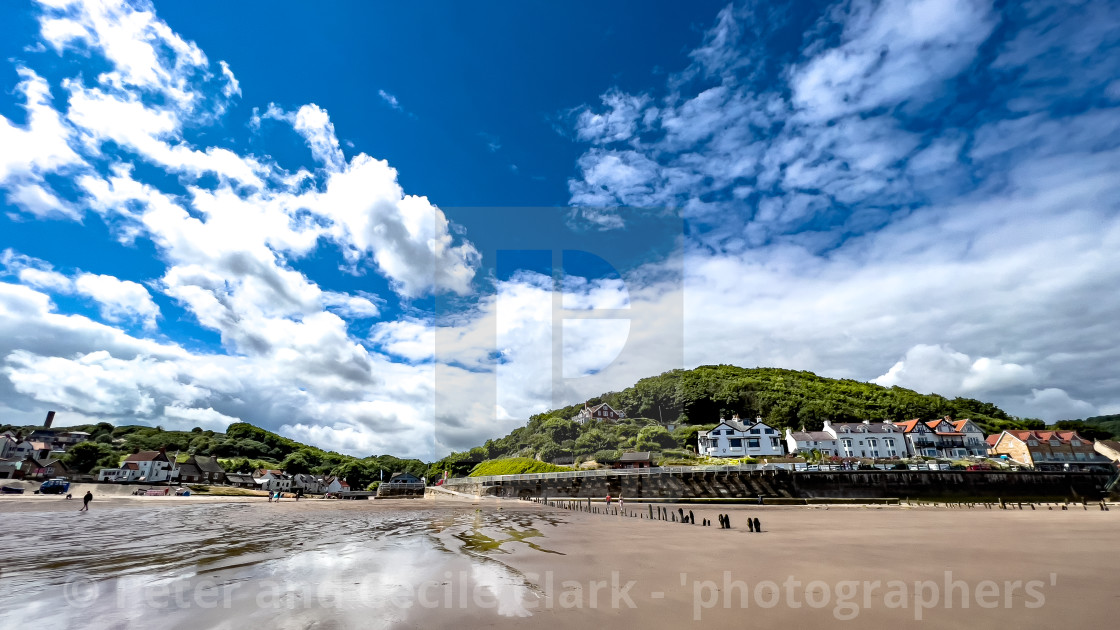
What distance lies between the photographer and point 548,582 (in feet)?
→ 36.3

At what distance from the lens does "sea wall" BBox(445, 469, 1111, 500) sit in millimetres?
53156

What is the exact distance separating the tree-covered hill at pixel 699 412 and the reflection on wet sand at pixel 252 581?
71.9 meters

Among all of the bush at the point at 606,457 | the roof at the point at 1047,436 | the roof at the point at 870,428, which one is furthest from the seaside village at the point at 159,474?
the roof at the point at 1047,436

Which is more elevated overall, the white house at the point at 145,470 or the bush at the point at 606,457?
the bush at the point at 606,457

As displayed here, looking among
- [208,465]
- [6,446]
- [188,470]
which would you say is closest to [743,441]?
[188,470]

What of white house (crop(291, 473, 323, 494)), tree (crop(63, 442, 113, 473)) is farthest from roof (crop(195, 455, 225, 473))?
tree (crop(63, 442, 113, 473))

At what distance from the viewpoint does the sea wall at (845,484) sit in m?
53.2

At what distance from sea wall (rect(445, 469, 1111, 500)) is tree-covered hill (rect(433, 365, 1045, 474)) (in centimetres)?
2344

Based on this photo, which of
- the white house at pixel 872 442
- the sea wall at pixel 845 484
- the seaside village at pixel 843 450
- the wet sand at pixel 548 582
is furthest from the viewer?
the white house at pixel 872 442

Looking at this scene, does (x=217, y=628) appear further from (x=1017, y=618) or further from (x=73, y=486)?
(x=73, y=486)

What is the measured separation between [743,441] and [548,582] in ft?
281

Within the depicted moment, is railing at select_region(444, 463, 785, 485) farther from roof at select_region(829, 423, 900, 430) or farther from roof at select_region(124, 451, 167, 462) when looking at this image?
roof at select_region(124, 451, 167, 462)

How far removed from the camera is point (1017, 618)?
8.32 metres

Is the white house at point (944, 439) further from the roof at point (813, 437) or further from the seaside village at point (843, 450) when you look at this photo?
the roof at point (813, 437)
